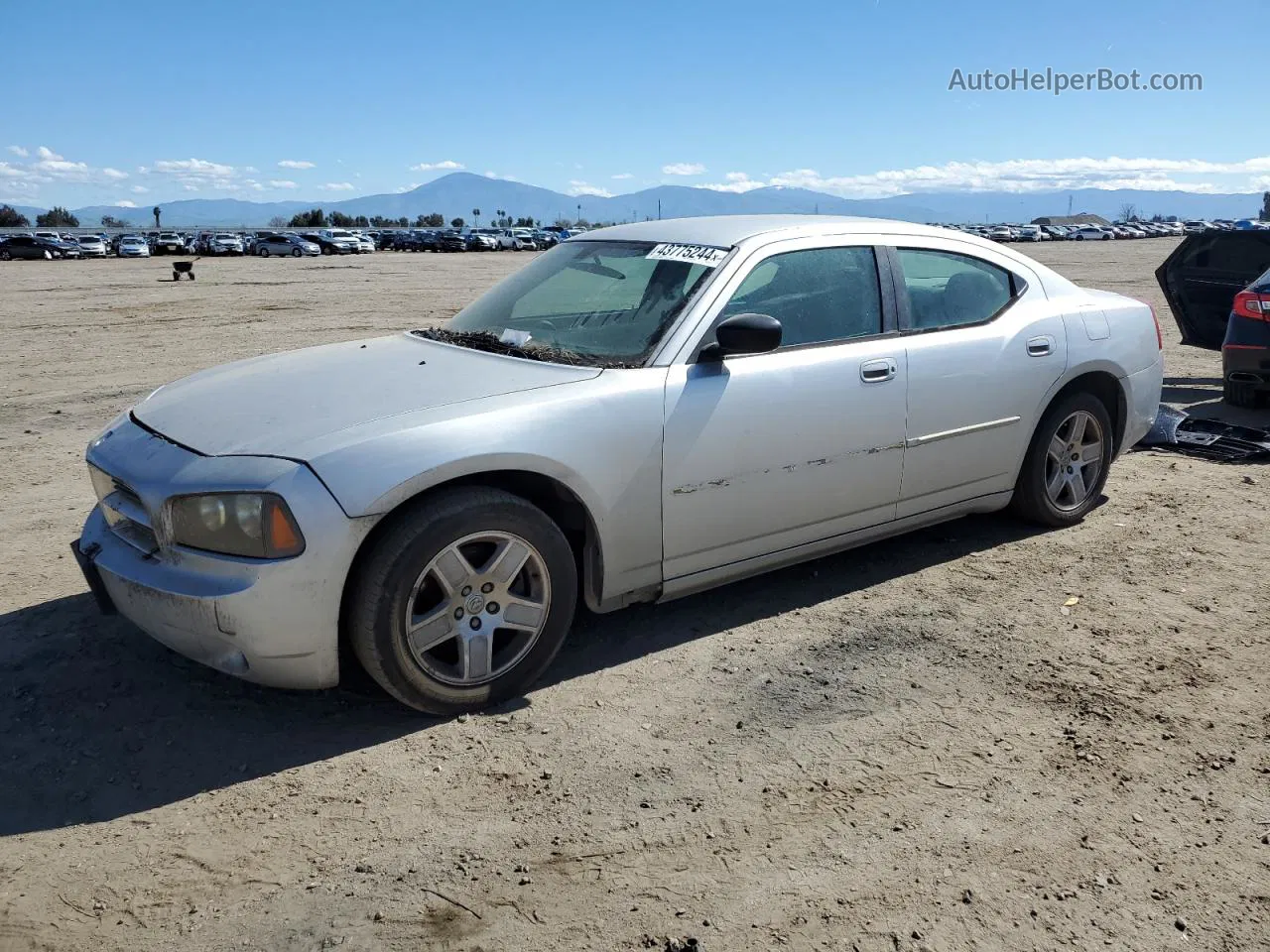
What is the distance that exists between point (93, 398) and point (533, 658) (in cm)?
750

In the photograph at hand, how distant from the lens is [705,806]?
9.86 ft

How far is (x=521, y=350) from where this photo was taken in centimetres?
411

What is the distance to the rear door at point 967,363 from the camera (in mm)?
4555

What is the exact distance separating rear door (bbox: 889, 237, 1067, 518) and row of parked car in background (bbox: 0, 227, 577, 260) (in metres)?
40.3

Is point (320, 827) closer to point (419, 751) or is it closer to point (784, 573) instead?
point (419, 751)

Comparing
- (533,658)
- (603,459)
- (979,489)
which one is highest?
(603,459)

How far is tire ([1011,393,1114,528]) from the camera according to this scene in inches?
203

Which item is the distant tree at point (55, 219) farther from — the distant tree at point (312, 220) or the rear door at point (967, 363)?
the rear door at point (967, 363)

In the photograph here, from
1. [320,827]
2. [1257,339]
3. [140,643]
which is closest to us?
[320,827]

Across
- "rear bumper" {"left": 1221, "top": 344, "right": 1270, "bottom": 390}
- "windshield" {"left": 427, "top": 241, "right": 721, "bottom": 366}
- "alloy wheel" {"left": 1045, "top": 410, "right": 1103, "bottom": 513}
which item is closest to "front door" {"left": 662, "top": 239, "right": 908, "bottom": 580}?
"windshield" {"left": 427, "top": 241, "right": 721, "bottom": 366}

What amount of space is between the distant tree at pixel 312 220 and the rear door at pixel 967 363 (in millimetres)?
136707

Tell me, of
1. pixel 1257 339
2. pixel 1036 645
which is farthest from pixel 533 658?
pixel 1257 339

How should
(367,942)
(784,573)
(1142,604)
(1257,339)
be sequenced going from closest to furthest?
(367,942) → (1142,604) → (784,573) → (1257,339)

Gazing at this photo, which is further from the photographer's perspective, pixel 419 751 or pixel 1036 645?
pixel 1036 645
